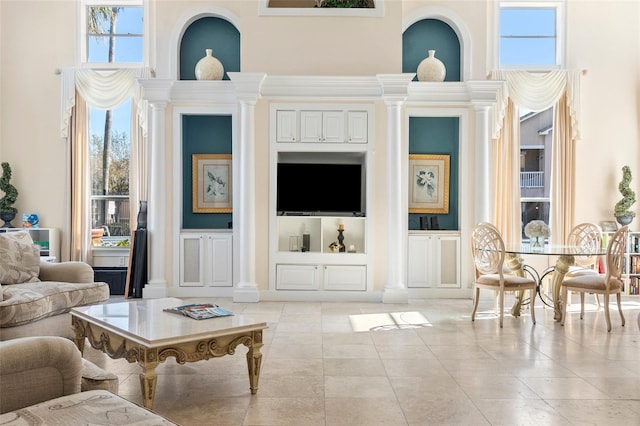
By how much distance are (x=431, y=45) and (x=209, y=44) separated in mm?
3194

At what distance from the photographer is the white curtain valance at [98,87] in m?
7.25

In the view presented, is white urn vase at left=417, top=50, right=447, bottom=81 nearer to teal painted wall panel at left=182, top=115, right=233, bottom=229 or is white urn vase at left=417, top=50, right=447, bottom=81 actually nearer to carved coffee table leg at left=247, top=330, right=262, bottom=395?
teal painted wall panel at left=182, top=115, right=233, bottom=229

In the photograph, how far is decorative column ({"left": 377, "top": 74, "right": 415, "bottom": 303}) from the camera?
6.41 m

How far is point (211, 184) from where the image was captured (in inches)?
283

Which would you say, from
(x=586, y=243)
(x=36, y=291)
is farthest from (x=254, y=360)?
(x=586, y=243)

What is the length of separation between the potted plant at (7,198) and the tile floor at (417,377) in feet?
13.4

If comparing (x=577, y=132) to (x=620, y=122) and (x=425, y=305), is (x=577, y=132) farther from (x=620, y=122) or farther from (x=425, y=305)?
(x=425, y=305)

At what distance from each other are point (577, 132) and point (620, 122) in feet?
2.35

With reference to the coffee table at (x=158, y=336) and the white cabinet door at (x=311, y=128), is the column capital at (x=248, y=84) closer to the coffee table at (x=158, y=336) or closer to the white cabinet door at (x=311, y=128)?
the white cabinet door at (x=311, y=128)

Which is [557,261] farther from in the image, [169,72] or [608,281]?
[169,72]

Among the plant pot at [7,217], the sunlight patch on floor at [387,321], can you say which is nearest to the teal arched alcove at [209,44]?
the plant pot at [7,217]

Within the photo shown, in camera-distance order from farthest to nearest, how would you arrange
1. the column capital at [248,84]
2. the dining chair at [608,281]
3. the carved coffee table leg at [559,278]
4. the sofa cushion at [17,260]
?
the column capital at [248,84]
the carved coffee table leg at [559,278]
the dining chair at [608,281]
the sofa cushion at [17,260]

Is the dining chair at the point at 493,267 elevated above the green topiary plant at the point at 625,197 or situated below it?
below

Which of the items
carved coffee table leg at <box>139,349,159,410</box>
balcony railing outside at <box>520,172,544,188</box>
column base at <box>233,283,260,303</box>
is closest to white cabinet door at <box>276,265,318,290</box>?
column base at <box>233,283,260,303</box>
